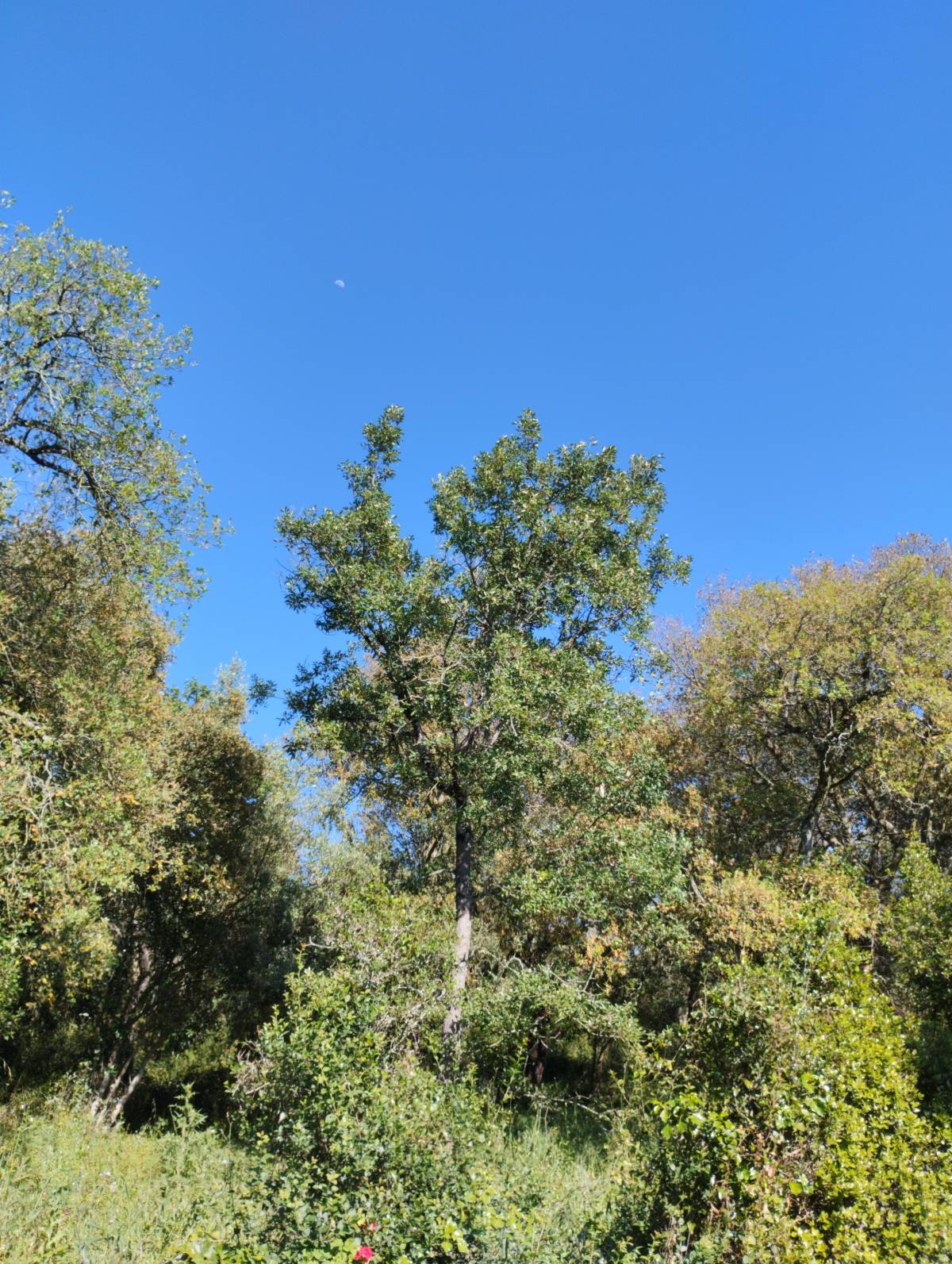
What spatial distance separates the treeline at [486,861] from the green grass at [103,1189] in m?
1.39

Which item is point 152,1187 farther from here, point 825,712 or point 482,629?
point 825,712

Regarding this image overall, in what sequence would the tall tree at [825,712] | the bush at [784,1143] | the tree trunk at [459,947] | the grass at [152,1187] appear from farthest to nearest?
the tall tree at [825,712] < the tree trunk at [459,947] < the grass at [152,1187] < the bush at [784,1143]

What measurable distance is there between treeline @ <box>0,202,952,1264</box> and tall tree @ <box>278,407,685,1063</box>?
0.30ft

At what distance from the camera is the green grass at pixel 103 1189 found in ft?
22.6

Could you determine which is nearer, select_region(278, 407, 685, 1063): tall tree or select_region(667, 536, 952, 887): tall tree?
select_region(278, 407, 685, 1063): tall tree

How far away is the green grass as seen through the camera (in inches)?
271

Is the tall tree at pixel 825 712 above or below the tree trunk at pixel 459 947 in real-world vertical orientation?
above

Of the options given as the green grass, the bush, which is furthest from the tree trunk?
the bush

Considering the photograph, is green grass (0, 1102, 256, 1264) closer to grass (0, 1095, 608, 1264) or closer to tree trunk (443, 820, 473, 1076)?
grass (0, 1095, 608, 1264)

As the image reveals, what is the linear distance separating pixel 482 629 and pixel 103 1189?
1116 cm

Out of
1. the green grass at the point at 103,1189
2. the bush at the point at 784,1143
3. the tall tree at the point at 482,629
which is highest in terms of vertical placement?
the tall tree at the point at 482,629

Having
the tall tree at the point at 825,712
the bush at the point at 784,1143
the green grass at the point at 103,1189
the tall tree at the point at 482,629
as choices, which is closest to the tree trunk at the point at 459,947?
the tall tree at the point at 482,629

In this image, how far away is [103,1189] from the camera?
32.9ft

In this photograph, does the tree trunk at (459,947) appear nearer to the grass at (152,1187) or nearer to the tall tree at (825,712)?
the grass at (152,1187)
